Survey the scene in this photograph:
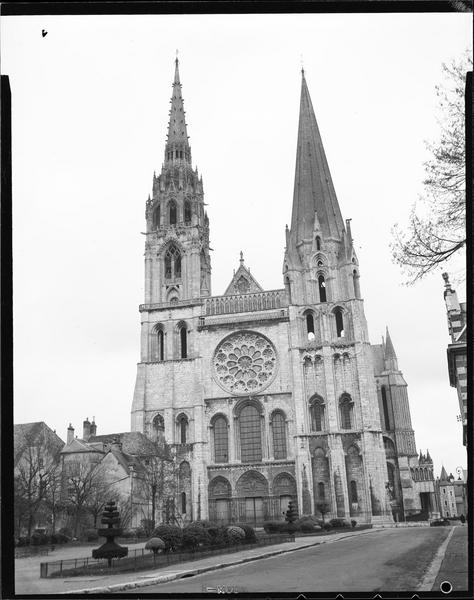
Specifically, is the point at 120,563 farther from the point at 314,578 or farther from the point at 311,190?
the point at 311,190

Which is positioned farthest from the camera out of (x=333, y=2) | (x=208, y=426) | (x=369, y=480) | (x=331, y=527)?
(x=208, y=426)

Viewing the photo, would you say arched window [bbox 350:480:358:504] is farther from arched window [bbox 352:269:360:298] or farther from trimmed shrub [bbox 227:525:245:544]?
trimmed shrub [bbox 227:525:245:544]

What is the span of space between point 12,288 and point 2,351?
1.01 metres

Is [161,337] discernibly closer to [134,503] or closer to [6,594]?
[134,503]

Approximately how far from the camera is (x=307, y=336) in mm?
54062

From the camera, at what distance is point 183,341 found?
184 ft

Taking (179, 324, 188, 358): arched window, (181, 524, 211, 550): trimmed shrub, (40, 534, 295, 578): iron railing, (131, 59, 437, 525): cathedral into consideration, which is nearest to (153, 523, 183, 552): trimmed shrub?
(181, 524, 211, 550): trimmed shrub

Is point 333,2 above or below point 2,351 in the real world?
above

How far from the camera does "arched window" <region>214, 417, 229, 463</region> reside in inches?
2048

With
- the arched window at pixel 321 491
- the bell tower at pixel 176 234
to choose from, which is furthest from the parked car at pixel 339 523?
the bell tower at pixel 176 234

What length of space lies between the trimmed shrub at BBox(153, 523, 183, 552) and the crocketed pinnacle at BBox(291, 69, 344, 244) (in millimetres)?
37681

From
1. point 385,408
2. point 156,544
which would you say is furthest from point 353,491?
point 156,544

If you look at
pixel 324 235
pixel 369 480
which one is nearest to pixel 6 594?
pixel 369 480

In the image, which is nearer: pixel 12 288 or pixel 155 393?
pixel 12 288
